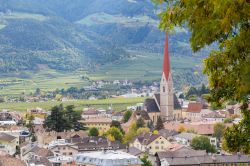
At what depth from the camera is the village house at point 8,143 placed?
72806mm

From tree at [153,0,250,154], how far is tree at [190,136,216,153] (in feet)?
188

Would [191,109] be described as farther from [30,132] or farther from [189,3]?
[189,3]

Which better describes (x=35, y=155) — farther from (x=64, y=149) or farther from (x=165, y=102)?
(x=165, y=102)

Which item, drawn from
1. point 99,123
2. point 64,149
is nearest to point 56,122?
point 99,123

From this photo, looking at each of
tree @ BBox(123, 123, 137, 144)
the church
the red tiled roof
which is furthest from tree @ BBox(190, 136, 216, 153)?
the red tiled roof

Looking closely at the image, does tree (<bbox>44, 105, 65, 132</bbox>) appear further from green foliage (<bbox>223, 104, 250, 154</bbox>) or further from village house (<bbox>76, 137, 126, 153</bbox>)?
green foliage (<bbox>223, 104, 250, 154</bbox>)

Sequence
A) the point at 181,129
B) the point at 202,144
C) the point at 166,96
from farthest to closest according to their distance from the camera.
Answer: the point at 166,96 → the point at 181,129 → the point at 202,144

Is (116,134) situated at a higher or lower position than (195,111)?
lower

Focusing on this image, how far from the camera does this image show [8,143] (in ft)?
247

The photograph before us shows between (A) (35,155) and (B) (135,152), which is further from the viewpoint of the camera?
(B) (135,152)

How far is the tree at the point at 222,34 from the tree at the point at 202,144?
5734 centimetres

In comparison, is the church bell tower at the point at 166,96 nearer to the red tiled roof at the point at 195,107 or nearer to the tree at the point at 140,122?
the red tiled roof at the point at 195,107

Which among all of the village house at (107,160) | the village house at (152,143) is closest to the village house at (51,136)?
the village house at (152,143)

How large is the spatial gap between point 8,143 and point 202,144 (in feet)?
64.4
